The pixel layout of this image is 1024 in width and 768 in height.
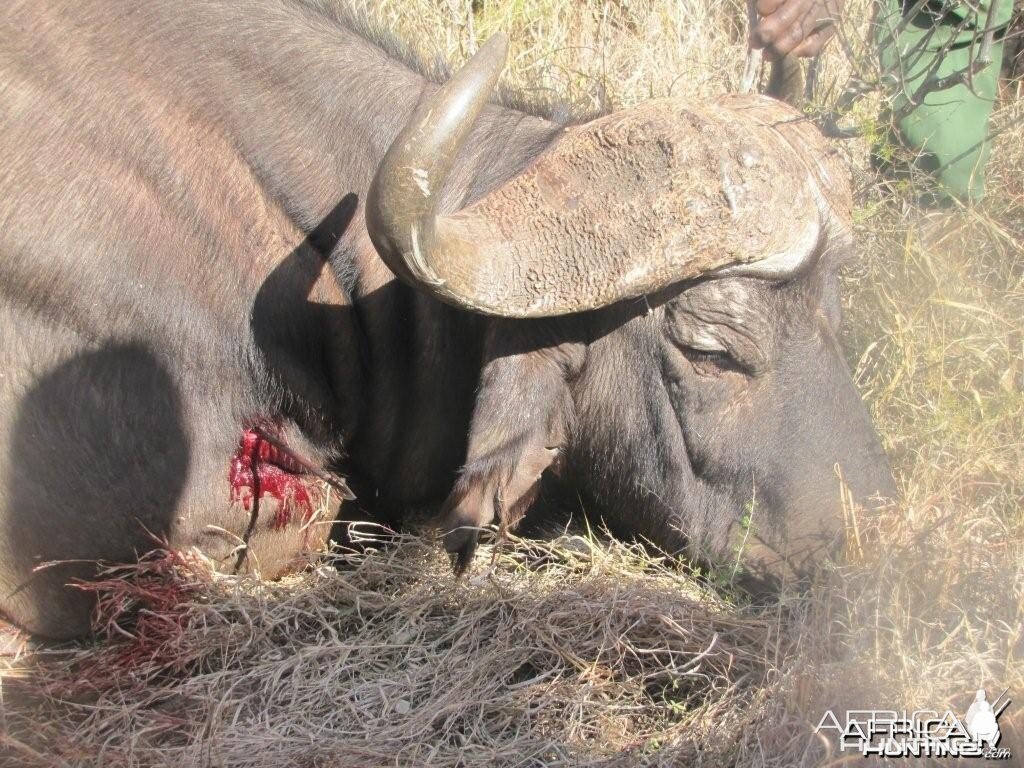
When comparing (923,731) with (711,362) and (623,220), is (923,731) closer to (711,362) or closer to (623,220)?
(711,362)

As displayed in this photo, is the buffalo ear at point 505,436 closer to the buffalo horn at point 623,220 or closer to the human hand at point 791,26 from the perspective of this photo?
the buffalo horn at point 623,220

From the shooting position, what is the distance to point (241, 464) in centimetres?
366

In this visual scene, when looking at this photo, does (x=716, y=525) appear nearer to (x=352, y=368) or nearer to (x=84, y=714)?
(x=352, y=368)

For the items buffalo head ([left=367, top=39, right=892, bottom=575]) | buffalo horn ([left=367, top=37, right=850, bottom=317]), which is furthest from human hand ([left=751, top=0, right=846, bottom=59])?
buffalo horn ([left=367, top=37, right=850, bottom=317])

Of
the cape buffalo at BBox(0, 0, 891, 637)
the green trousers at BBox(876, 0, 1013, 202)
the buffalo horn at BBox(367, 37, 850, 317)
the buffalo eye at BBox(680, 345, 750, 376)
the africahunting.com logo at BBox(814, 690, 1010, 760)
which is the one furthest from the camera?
the green trousers at BBox(876, 0, 1013, 202)

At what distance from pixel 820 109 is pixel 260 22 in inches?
99.0

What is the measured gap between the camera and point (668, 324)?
10.8 ft

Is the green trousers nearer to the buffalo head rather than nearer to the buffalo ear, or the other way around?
the buffalo head

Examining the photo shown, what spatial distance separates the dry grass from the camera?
10.1 feet

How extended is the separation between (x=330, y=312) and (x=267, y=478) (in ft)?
2.08

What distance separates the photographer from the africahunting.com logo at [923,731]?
2807mm

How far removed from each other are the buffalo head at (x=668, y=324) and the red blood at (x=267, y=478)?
0.71m

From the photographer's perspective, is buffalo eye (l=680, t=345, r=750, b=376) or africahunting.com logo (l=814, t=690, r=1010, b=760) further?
buffalo eye (l=680, t=345, r=750, b=376)

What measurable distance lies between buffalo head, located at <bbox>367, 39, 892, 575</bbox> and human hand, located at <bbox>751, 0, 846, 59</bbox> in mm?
531
